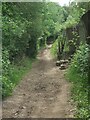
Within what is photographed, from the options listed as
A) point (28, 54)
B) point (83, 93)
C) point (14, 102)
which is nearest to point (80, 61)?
point (83, 93)

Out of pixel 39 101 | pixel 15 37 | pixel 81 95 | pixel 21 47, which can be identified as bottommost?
pixel 39 101

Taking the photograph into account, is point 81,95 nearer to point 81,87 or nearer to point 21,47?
point 81,87

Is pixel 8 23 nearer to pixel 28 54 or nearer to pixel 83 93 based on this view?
pixel 83 93

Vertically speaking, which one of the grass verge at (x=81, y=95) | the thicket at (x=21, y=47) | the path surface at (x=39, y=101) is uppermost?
the thicket at (x=21, y=47)

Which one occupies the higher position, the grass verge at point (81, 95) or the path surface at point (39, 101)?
the grass verge at point (81, 95)

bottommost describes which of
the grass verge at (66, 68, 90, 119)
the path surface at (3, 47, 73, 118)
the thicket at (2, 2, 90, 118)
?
the path surface at (3, 47, 73, 118)

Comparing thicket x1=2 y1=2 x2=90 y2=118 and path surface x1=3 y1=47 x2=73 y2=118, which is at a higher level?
thicket x1=2 y1=2 x2=90 y2=118

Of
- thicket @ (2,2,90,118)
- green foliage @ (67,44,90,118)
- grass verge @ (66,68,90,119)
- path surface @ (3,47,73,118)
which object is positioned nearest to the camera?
grass verge @ (66,68,90,119)

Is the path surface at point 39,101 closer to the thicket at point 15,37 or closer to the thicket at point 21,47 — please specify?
the thicket at point 21,47

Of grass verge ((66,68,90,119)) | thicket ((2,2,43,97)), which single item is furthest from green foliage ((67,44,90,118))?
thicket ((2,2,43,97))

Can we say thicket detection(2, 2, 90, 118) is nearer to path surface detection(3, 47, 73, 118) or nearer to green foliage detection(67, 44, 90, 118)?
green foliage detection(67, 44, 90, 118)

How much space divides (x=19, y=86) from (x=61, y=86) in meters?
1.64

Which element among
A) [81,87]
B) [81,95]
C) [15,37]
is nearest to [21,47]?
[15,37]

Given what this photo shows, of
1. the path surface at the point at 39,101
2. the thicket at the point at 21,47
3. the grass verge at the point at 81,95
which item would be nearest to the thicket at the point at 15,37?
the thicket at the point at 21,47
